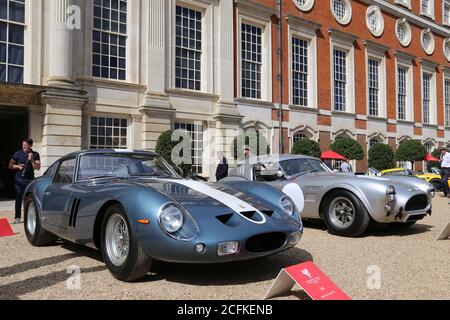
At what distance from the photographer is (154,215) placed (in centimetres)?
353

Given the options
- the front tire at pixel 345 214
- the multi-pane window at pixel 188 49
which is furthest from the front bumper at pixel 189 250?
the multi-pane window at pixel 188 49

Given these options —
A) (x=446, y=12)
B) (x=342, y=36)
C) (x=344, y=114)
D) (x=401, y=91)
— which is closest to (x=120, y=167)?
(x=344, y=114)

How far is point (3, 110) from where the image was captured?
1310cm

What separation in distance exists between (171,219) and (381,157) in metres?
22.1

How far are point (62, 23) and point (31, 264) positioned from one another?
35.2 ft

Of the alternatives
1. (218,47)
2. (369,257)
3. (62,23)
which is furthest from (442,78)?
(369,257)

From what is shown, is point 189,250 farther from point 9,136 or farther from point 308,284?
point 9,136

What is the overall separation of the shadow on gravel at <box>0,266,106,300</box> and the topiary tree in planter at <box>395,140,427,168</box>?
2418 centimetres

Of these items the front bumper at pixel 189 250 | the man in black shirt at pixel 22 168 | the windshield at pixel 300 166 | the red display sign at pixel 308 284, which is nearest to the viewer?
the red display sign at pixel 308 284

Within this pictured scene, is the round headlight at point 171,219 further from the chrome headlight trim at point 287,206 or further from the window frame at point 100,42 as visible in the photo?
the window frame at point 100,42

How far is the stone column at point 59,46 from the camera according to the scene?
13.0 metres

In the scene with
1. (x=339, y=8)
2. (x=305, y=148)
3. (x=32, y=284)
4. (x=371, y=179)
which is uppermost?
(x=339, y=8)

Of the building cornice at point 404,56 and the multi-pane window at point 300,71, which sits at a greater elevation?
the building cornice at point 404,56

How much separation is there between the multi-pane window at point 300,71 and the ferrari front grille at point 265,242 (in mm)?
17740
